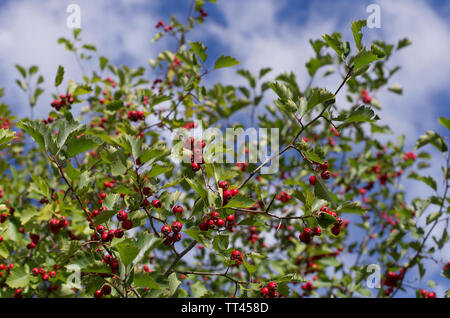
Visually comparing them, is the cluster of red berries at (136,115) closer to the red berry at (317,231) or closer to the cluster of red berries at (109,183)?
the cluster of red berries at (109,183)

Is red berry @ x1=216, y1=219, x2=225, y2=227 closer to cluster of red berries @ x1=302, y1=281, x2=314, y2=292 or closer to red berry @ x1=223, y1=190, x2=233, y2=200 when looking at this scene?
red berry @ x1=223, y1=190, x2=233, y2=200

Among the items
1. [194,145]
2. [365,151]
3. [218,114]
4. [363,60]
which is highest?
[218,114]

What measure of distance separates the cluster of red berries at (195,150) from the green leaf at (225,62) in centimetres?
104

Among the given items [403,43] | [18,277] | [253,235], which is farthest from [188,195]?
[403,43]

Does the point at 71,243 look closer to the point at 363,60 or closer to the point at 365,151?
the point at 363,60

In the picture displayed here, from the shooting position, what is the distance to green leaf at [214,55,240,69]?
347cm

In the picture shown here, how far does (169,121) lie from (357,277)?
3181 mm

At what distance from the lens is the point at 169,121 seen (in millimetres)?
3900

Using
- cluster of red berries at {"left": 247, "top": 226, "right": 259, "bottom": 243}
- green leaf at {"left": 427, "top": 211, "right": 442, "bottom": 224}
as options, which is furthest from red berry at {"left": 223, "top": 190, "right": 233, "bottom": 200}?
cluster of red berries at {"left": 247, "top": 226, "right": 259, "bottom": 243}

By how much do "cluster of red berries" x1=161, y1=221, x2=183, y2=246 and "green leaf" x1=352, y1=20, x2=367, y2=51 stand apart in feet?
5.50

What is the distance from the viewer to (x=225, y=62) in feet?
11.6

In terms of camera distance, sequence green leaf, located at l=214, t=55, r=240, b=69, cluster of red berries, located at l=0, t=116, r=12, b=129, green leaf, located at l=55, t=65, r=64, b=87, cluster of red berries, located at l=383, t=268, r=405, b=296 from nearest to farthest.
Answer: green leaf, located at l=214, t=55, r=240, b=69
green leaf, located at l=55, t=65, r=64, b=87
cluster of red berries, located at l=383, t=268, r=405, b=296
cluster of red berries, located at l=0, t=116, r=12, b=129

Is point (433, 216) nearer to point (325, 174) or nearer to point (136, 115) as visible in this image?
point (325, 174)
